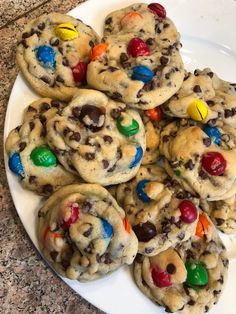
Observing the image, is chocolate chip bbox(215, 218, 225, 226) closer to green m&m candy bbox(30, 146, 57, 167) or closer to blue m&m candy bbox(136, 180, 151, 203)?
blue m&m candy bbox(136, 180, 151, 203)

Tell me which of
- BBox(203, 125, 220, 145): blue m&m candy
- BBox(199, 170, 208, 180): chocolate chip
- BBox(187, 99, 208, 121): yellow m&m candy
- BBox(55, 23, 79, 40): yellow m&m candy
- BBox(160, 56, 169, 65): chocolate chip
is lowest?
BBox(199, 170, 208, 180): chocolate chip

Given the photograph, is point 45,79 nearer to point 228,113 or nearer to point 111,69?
point 111,69

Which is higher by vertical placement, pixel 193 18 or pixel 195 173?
pixel 193 18

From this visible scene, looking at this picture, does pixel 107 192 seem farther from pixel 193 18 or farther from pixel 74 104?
pixel 193 18

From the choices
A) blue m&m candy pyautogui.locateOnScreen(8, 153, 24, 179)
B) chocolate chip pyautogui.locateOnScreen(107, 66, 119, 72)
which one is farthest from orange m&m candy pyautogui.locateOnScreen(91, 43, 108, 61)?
blue m&m candy pyautogui.locateOnScreen(8, 153, 24, 179)

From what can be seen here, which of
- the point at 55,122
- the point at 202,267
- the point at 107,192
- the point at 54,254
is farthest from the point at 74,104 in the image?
the point at 202,267

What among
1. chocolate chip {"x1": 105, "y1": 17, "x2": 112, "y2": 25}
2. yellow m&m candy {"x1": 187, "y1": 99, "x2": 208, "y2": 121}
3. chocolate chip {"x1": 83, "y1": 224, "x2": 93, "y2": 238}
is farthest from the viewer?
chocolate chip {"x1": 105, "y1": 17, "x2": 112, "y2": 25}
